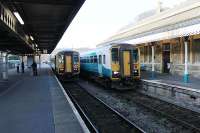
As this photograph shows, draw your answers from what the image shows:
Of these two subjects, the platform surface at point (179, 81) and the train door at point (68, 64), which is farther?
the train door at point (68, 64)

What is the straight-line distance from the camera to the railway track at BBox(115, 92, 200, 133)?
11.5 metres

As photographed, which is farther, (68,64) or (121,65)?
(68,64)

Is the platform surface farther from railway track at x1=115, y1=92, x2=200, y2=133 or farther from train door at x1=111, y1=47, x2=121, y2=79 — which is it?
train door at x1=111, y1=47, x2=121, y2=79

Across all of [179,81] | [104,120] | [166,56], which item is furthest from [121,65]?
[166,56]

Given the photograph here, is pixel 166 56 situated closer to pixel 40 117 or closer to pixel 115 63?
pixel 115 63

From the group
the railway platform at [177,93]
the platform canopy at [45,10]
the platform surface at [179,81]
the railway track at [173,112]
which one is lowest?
the railway track at [173,112]

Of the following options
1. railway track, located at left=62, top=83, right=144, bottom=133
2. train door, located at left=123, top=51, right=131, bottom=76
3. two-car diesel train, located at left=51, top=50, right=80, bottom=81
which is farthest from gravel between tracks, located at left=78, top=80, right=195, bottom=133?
two-car diesel train, located at left=51, top=50, right=80, bottom=81

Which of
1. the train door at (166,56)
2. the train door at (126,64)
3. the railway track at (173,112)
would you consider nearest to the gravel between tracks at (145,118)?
the railway track at (173,112)

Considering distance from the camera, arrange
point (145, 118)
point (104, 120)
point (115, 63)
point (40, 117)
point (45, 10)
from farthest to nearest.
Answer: point (115, 63), point (45, 10), point (145, 118), point (104, 120), point (40, 117)

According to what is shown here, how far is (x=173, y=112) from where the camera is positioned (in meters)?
14.0

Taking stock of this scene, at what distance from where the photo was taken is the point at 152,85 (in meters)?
20.8

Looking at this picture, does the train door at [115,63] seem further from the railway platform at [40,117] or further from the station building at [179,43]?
the railway platform at [40,117]

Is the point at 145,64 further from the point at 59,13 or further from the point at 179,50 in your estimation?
the point at 59,13

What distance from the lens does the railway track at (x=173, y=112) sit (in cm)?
1147
